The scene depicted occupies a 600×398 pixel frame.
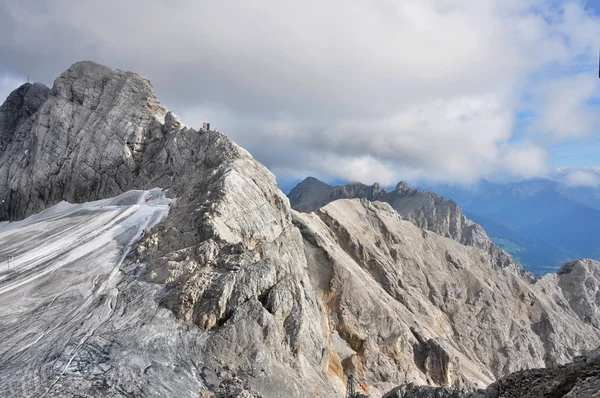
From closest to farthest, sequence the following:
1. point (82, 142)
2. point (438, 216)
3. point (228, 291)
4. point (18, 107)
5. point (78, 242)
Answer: point (228, 291)
point (78, 242)
point (82, 142)
point (18, 107)
point (438, 216)

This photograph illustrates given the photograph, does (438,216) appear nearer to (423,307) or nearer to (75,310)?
(423,307)

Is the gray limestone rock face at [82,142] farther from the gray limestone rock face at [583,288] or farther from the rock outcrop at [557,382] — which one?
the gray limestone rock face at [583,288]

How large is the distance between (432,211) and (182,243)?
115m

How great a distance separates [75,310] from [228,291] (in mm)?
9322

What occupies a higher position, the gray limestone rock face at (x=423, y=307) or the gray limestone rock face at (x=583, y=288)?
the gray limestone rock face at (x=583, y=288)

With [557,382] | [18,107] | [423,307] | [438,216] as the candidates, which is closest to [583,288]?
[423,307]

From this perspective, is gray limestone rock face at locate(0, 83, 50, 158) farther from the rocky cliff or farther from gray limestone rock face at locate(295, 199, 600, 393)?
gray limestone rock face at locate(295, 199, 600, 393)

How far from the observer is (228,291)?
27875 mm

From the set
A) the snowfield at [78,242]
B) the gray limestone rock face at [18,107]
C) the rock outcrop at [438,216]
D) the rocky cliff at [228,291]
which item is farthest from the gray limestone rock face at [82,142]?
the rock outcrop at [438,216]

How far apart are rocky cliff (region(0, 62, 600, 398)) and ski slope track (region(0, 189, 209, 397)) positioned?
0.41 feet

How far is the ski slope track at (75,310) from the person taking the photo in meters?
21.0

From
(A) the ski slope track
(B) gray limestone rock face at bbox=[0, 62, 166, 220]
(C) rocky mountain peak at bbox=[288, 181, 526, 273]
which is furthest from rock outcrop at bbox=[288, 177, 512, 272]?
(A) the ski slope track

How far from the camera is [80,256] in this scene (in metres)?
33.1

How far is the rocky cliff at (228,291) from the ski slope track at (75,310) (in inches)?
4.9
